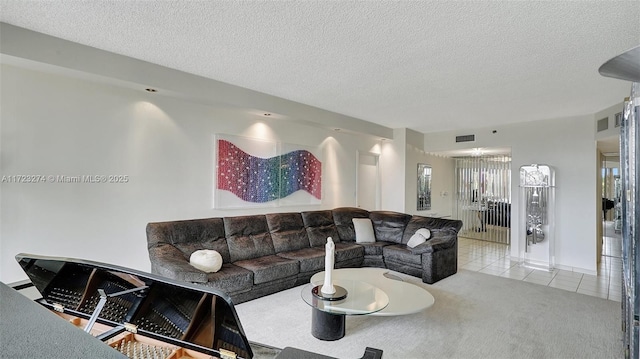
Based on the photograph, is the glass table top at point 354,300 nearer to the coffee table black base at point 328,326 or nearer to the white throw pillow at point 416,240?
the coffee table black base at point 328,326

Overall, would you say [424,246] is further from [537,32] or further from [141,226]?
[141,226]

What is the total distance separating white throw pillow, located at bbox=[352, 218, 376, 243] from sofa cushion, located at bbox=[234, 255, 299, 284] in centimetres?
169

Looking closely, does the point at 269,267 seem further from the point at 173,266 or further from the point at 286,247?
the point at 173,266

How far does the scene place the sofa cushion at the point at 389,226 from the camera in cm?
549

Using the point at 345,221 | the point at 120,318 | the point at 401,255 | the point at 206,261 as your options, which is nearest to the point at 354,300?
the point at 206,261

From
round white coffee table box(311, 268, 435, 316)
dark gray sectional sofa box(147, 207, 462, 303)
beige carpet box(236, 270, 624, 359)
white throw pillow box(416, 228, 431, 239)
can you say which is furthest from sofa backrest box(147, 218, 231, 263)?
white throw pillow box(416, 228, 431, 239)

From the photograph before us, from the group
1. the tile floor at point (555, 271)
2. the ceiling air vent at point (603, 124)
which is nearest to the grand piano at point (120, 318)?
the tile floor at point (555, 271)

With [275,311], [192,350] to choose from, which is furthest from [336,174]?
[192,350]

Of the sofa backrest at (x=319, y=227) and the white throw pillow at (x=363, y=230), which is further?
the white throw pillow at (x=363, y=230)

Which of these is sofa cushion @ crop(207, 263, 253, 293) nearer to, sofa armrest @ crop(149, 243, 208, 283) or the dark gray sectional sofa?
the dark gray sectional sofa

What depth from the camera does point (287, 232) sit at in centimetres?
474

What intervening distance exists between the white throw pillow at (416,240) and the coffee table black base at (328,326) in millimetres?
2493

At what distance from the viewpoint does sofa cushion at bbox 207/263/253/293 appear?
10.8 ft

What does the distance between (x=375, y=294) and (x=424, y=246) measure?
184 centimetres
